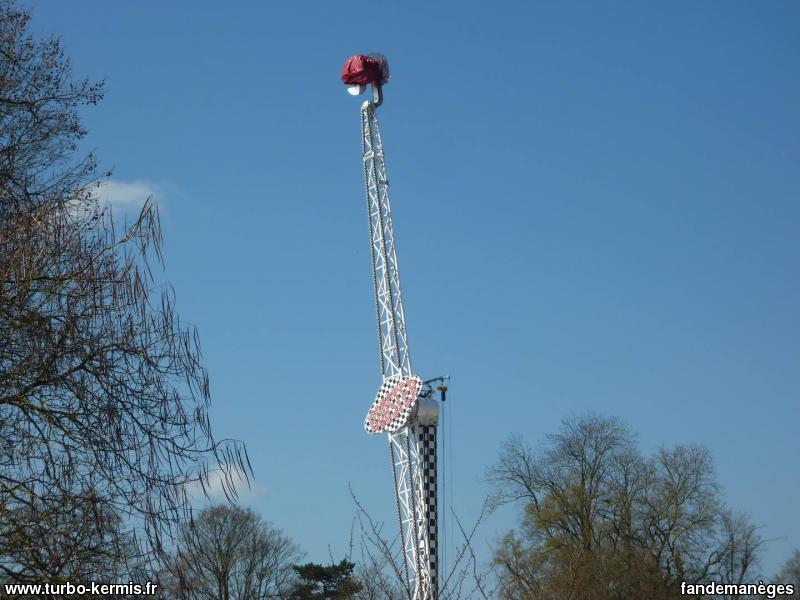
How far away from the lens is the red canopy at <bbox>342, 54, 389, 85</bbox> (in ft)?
129

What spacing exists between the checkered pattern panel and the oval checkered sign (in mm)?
737

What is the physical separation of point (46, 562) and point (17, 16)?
11.8 ft

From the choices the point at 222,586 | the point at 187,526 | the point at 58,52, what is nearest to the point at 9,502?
the point at 187,526

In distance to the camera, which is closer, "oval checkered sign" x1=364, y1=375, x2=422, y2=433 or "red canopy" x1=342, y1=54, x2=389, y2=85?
"oval checkered sign" x1=364, y1=375, x2=422, y2=433

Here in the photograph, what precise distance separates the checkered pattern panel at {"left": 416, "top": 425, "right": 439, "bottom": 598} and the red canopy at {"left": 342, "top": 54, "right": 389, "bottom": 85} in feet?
44.4

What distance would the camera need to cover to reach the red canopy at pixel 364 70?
39469 mm

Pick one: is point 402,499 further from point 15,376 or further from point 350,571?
point 15,376

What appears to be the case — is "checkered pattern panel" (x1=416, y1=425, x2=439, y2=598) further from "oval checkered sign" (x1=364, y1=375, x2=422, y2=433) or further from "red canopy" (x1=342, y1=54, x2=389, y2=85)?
"red canopy" (x1=342, y1=54, x2=389, y2=85)

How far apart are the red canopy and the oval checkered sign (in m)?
11.4

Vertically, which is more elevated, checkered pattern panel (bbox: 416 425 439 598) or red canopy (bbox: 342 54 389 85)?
red canopy (bbox: 342 54 389 85)

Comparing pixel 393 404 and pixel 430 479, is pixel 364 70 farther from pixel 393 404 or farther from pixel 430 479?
pixel 430 479

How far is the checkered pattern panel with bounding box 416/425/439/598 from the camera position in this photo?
110ft

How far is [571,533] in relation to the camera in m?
39.7

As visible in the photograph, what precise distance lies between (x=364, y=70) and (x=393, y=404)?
41.9ft
